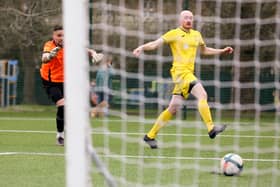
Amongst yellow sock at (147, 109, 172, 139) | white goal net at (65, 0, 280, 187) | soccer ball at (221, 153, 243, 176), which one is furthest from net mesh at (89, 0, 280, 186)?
yellow sock at (147, 109, 172, 139)

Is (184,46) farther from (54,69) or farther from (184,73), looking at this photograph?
(54,69)

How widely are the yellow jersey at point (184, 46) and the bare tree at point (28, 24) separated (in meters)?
10.5

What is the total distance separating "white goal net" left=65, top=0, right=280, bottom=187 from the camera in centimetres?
722

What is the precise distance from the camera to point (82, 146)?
4.68 meters

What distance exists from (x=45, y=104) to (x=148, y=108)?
4.39 metres

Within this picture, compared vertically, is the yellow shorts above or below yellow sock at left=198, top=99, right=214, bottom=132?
above

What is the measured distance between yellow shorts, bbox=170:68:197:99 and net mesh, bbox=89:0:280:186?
20.5 inches

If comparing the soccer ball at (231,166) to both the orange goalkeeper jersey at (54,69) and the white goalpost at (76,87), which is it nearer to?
the white goalpost at (76,87)

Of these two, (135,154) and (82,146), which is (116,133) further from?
(82,146)

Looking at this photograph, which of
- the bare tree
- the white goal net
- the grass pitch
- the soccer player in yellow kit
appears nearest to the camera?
the grass pitch

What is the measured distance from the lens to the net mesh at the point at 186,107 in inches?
287

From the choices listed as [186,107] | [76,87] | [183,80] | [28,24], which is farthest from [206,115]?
[28,24]

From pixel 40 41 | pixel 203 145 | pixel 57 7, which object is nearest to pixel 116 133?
pixel 203 145

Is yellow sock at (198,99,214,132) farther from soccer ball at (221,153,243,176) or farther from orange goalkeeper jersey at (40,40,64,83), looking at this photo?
soccer ball at (221,153,243,176)
